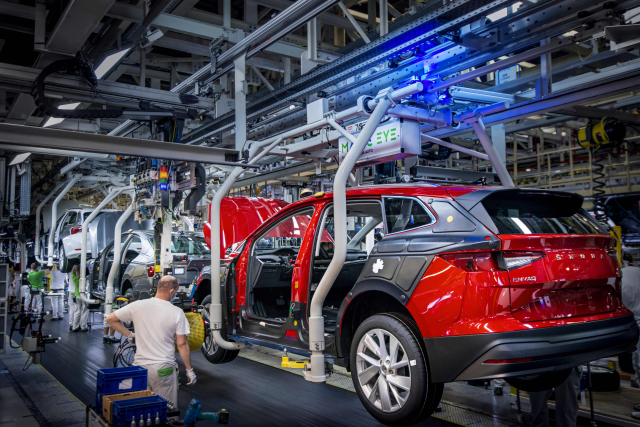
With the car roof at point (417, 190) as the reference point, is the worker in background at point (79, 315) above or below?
below

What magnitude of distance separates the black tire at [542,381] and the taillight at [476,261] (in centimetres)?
94

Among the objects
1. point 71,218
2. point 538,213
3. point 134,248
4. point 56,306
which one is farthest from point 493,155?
point 71,218

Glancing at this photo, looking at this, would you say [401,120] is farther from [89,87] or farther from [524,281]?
[89,87]

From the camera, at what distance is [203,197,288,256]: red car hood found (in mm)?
7038

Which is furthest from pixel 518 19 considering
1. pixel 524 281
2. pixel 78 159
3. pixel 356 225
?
pixel 78 159

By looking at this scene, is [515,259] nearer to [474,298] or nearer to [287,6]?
[474,298]

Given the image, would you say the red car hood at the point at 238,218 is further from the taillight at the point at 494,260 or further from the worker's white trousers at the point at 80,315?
the worker's white trousers at the point at 80,315

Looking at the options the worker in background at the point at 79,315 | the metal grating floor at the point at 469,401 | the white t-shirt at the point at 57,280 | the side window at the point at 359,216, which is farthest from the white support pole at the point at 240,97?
the white t-shirt at the point at 57,280

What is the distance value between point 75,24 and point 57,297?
9.83 meters

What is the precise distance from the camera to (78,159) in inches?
451

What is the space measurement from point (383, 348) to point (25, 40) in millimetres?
7650

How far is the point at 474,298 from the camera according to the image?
288 cm

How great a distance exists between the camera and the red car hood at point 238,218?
7.04 m

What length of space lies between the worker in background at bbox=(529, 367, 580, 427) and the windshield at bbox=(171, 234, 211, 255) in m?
6.68
